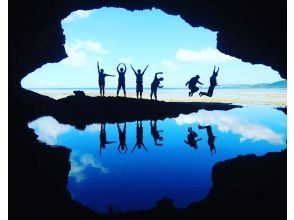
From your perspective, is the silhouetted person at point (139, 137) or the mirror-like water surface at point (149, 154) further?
the silhouetted person at point (139, 137)

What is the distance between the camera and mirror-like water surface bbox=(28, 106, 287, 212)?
6220 millimetres

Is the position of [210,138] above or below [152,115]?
below

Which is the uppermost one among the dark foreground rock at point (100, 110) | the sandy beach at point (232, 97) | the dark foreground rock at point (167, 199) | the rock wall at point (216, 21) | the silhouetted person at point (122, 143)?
the rock wall at point (216, 21)

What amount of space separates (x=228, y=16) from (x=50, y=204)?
Result: 15.9 m

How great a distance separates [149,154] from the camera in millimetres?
9453

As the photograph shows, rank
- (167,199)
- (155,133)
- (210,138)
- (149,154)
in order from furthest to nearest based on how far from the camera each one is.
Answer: (155,133) < (210,138) < (149,154) < (167,199)

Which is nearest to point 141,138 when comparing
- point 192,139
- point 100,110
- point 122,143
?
point 122,143

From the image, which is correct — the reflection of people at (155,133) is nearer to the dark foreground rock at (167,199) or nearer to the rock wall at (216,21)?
the dark foreground rock at (167,199)

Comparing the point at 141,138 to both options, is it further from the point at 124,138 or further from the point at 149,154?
the point at 149,154

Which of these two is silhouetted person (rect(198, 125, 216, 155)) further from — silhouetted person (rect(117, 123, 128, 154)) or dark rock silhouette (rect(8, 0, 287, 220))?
silhouetted person (rect(117, 123, 128, 154))

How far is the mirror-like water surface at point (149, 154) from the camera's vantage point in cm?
622


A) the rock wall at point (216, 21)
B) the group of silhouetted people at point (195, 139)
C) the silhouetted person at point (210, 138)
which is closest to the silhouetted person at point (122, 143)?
the group of silhouetted people at point (195, 139)

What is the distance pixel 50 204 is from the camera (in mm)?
5688

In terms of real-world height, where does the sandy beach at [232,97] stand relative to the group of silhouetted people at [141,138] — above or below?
above
